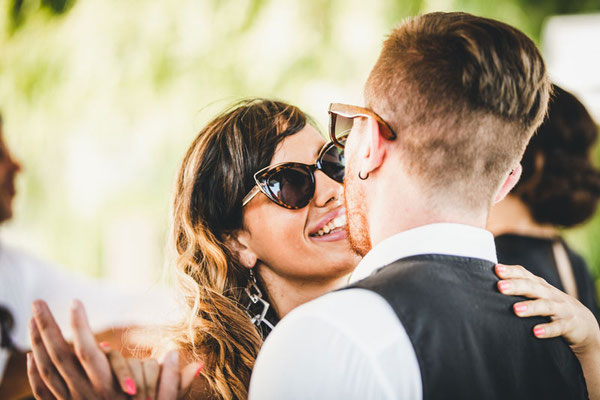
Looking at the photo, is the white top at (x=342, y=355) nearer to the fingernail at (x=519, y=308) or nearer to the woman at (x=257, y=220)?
the fingernail at (x=519, y=308)

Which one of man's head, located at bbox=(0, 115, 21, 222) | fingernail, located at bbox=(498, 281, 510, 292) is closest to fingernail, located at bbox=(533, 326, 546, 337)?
fingernail, located at bbox=(498, 281, 510, 292)

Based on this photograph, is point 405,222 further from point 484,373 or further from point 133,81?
point 133,81

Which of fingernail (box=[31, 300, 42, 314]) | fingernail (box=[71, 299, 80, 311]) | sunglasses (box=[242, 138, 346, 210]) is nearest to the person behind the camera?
fingernail (box=[71, 299, 80, 311])

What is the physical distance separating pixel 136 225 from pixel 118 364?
15.6 ft

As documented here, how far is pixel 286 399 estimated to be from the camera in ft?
3.23

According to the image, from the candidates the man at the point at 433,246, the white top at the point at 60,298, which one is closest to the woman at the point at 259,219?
the man at the point at 433,246

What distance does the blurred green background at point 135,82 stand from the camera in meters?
5.55

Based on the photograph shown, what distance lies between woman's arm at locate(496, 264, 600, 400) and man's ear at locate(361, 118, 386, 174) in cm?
36

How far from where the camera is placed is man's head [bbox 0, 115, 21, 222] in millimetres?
3551

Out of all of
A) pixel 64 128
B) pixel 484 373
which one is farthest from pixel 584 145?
pixel 64 128

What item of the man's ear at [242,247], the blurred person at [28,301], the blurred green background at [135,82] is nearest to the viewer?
the man's ear at [242,247]

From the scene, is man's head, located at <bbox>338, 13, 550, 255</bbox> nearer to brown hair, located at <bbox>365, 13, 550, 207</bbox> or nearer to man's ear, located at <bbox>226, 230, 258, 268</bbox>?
brown hair, located at <bbox>365, 13, 550, 207</bbox>

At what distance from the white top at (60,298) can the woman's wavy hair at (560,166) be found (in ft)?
7.01

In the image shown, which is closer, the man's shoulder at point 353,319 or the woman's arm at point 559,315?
the man's shoulder at point 353,319
